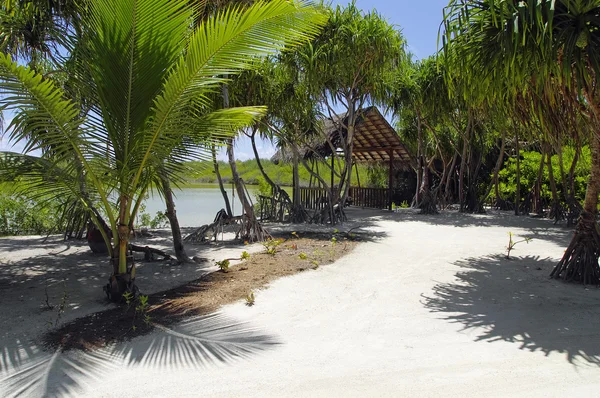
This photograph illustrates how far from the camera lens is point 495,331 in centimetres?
399

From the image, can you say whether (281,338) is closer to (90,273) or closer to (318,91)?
(90,273)

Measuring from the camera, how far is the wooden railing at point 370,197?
19047 mm

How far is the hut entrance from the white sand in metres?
10.3

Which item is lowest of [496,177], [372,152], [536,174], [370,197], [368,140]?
[370,197]

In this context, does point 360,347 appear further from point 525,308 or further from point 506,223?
point 506,223

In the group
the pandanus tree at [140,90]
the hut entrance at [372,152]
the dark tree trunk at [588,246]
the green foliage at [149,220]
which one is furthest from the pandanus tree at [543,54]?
the hut entrance at [372,152]

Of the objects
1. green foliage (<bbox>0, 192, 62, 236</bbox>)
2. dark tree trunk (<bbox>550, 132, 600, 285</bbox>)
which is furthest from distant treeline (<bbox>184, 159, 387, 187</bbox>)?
dark tree trunk (<bbox>550, 132, 600, 285</bbox>)

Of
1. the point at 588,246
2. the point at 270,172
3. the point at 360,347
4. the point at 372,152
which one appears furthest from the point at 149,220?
the point at 270,172

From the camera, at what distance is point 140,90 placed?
4555 millimetres

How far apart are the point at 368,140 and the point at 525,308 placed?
14873mm

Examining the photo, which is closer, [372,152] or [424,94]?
[424,94]

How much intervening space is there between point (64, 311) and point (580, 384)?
4567mm

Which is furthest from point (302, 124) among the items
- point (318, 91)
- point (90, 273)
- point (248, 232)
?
point (90, 273)

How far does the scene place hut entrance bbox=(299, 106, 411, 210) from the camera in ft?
54.4
